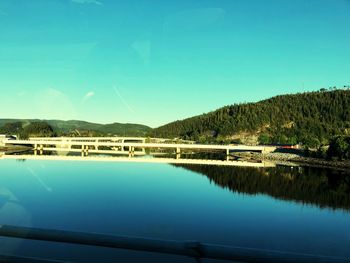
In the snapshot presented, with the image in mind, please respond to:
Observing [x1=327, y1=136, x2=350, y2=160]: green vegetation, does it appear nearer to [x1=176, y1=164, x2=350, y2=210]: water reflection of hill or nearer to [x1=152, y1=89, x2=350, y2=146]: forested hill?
[x1=176, y1=164, x2=350, y2=210]: water reflection of hill

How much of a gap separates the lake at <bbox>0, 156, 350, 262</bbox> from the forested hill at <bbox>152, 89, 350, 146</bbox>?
5177 cm

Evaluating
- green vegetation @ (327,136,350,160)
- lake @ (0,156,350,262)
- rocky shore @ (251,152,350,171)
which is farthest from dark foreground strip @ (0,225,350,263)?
green vegetation @ (327,136,350,160)

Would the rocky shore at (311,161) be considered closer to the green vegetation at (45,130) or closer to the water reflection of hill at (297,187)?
the water reflection of hill at (297,187)

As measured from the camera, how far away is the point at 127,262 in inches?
272

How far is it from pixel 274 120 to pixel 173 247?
280 ft

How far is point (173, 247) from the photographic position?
1387 millimetres

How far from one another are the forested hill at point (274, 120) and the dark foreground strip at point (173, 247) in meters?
68.7

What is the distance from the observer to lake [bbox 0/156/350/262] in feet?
28.5

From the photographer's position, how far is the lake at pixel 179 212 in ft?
28.5

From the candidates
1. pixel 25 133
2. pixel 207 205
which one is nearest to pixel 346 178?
pixel 207 205

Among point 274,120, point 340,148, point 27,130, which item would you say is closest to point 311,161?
point 340,148

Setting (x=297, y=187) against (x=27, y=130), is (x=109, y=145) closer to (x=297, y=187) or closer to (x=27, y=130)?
(x=27, y=130)

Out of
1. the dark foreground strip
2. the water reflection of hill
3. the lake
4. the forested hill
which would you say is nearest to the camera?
the dark foreground strip

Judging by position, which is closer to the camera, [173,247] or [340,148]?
[173,247]
